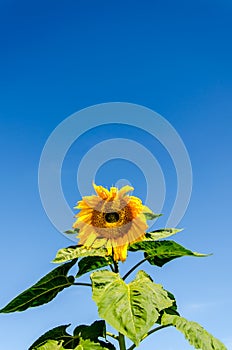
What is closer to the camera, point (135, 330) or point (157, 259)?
point (135, 330)

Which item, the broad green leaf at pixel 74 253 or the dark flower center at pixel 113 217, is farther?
the dark flower center at pixel 113 217

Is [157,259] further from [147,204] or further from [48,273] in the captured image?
[48,273]

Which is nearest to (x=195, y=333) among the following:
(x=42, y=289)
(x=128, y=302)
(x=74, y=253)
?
(x=128, y=302)

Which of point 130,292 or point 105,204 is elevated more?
point 105,204

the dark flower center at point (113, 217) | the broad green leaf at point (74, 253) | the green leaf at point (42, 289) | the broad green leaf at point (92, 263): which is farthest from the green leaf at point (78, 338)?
the dark flower center at point (113, 217)

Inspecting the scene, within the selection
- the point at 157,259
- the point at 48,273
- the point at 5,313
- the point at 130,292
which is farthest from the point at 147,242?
the point at 5,313

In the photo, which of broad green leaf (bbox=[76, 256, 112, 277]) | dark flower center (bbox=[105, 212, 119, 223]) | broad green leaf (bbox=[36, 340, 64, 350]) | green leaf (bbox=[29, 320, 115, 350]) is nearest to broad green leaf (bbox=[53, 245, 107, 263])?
broad green leaf (bbox=[76, 256, 112, 277])

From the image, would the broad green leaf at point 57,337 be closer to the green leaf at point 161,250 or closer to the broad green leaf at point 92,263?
the broad green leaf at point 92,263
